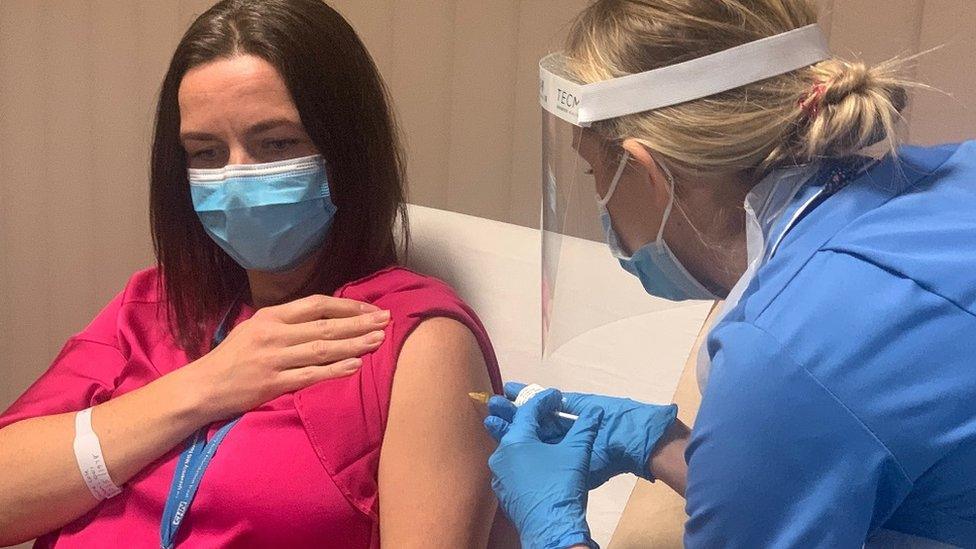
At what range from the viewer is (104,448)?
1.40m

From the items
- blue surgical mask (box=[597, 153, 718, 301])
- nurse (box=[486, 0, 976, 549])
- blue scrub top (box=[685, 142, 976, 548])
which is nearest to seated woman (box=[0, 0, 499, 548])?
nurse (box=[486, 0, 976, 549])

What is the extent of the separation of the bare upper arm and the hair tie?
58 cm

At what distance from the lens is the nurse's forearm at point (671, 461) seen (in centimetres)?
126

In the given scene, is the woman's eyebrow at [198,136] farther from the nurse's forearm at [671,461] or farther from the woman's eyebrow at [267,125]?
the nurse's forearm at [671,461]

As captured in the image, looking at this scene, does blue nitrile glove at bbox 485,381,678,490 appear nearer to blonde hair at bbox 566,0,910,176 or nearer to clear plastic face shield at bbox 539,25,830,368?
clear plastic face shield at bbox 539,25,830,368

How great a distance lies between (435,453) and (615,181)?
44 centimetres

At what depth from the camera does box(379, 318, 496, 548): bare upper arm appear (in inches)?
49.6

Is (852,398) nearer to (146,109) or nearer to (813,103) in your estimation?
(813,103)

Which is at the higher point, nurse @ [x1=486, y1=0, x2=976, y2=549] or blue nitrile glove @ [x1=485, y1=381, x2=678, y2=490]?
nurse @ [x1=486, y1=0, x2=976, y2=549]

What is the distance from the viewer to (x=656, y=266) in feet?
3.82

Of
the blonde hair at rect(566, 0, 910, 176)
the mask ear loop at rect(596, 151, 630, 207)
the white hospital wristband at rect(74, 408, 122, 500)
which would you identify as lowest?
the white hospital wristband at rect(74, 408, 122, 500)

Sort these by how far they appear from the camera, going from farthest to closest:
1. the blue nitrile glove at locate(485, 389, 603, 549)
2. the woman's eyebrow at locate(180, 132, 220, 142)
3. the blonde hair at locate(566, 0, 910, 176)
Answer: the woman's eyebrow at locate(180, 132, 220, 142)
the blue nitrile glove at locate(485, 389, 603, 549)
the blonde hair at locate(566, 0, 910, 176)

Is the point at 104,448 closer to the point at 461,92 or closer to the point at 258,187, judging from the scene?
the point at 258,187

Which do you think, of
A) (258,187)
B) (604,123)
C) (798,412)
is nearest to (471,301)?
(258,187)
